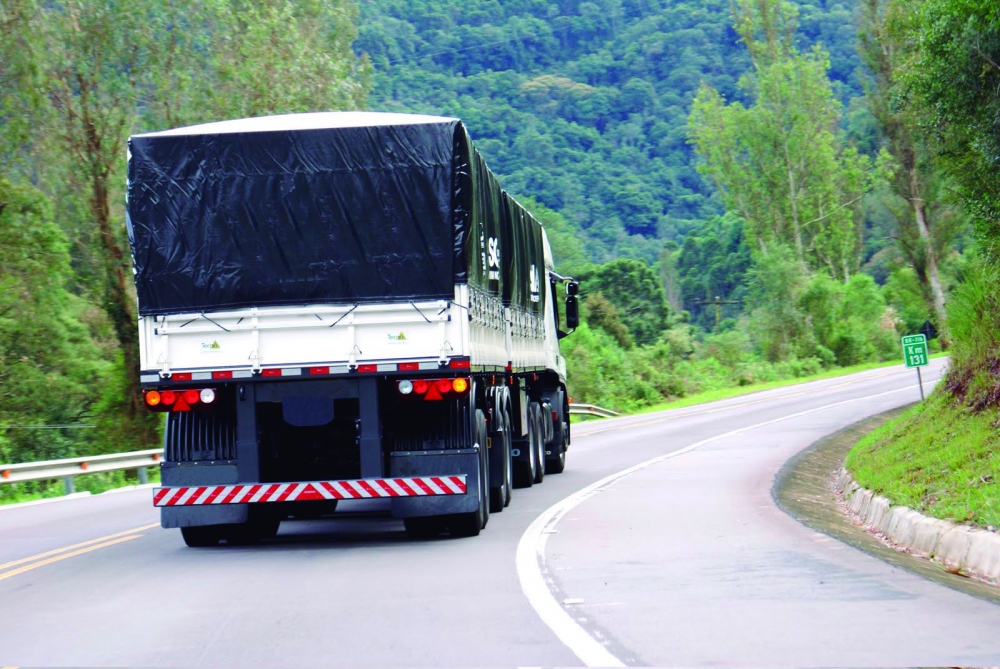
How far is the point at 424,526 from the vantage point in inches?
495

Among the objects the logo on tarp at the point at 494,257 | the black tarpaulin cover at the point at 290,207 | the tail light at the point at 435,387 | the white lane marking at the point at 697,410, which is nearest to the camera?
the tail light at the point at 435,387

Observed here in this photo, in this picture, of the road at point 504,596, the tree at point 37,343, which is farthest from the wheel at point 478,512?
the tree at point 37,343

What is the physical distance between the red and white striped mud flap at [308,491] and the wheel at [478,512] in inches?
17.5

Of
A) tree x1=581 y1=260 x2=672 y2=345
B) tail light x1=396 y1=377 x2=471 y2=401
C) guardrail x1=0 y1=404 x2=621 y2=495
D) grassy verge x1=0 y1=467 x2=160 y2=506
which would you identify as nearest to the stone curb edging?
tail light x1=396 y1=377 x2=471 y2=401

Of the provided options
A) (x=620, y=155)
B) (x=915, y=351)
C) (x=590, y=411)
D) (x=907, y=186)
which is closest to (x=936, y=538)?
(x=915, y=351)

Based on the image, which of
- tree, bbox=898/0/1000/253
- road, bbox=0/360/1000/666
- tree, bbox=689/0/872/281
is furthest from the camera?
tree, bbox=689/0/872/281

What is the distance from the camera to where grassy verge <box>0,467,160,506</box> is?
23786 mm

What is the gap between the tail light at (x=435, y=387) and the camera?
38.5 ft

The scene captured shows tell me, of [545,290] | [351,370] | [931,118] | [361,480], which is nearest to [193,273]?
[351,370]

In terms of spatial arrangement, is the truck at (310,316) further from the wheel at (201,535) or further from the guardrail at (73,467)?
the guardrail at (73,467)

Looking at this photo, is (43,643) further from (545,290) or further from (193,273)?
(545,290)

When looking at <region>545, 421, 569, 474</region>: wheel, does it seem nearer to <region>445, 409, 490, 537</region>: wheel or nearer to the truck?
<region>445, 409, 490, 537</region>: wheel

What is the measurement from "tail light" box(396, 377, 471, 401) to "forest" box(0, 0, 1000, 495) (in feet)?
21.2

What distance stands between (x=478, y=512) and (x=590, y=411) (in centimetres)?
3415
